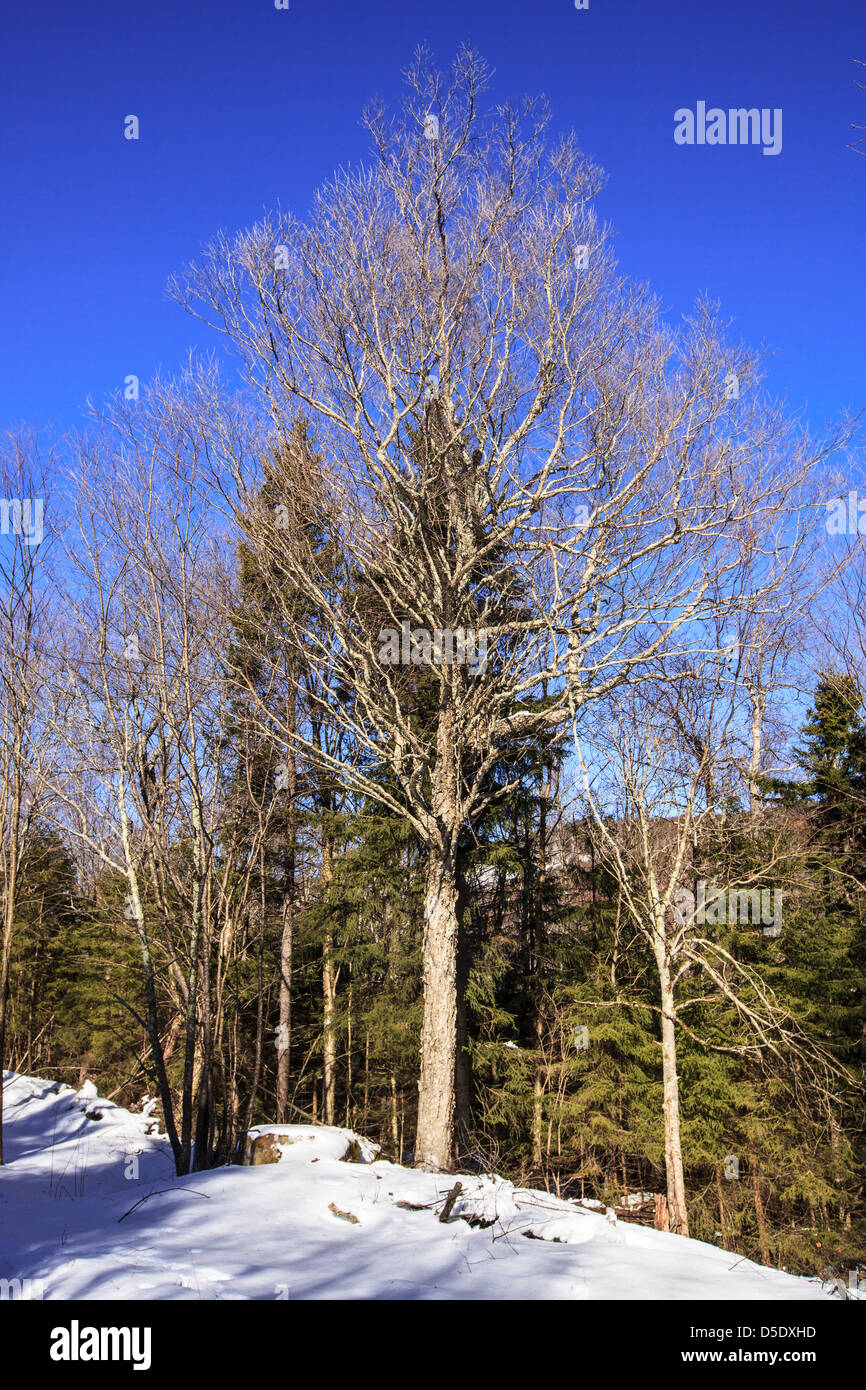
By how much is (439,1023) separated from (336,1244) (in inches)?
171

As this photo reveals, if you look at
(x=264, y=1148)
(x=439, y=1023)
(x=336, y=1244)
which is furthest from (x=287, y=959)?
(x=336, y=1244)

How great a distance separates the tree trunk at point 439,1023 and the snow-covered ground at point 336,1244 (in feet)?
3.52

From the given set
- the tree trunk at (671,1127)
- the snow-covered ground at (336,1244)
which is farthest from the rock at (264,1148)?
the tree trunk at (671,1127)

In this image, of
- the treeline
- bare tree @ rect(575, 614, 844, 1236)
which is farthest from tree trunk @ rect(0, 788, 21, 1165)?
bare tree @ rect(575, 614, 844, 1236)

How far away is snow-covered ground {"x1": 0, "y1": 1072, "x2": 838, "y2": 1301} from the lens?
11.4 ft

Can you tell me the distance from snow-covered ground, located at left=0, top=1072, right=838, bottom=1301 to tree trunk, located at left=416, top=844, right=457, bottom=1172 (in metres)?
1.07

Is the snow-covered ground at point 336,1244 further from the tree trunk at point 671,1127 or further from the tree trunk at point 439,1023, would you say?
the tree trunk at point 671,1127

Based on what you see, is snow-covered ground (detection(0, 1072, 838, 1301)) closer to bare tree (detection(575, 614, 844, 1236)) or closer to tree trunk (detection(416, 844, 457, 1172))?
tree trunk (detection(416, 844, 457, 1172))

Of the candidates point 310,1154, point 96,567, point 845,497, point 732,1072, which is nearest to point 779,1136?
point 732,1072

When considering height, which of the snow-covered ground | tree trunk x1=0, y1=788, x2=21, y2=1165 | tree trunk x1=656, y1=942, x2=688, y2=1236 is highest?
tree trunk x1=0, y1=788, x2=21, y2=1165

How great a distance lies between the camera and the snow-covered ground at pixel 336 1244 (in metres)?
3.47

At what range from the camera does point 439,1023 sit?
8648mm

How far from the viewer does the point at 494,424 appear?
9.56 metres
